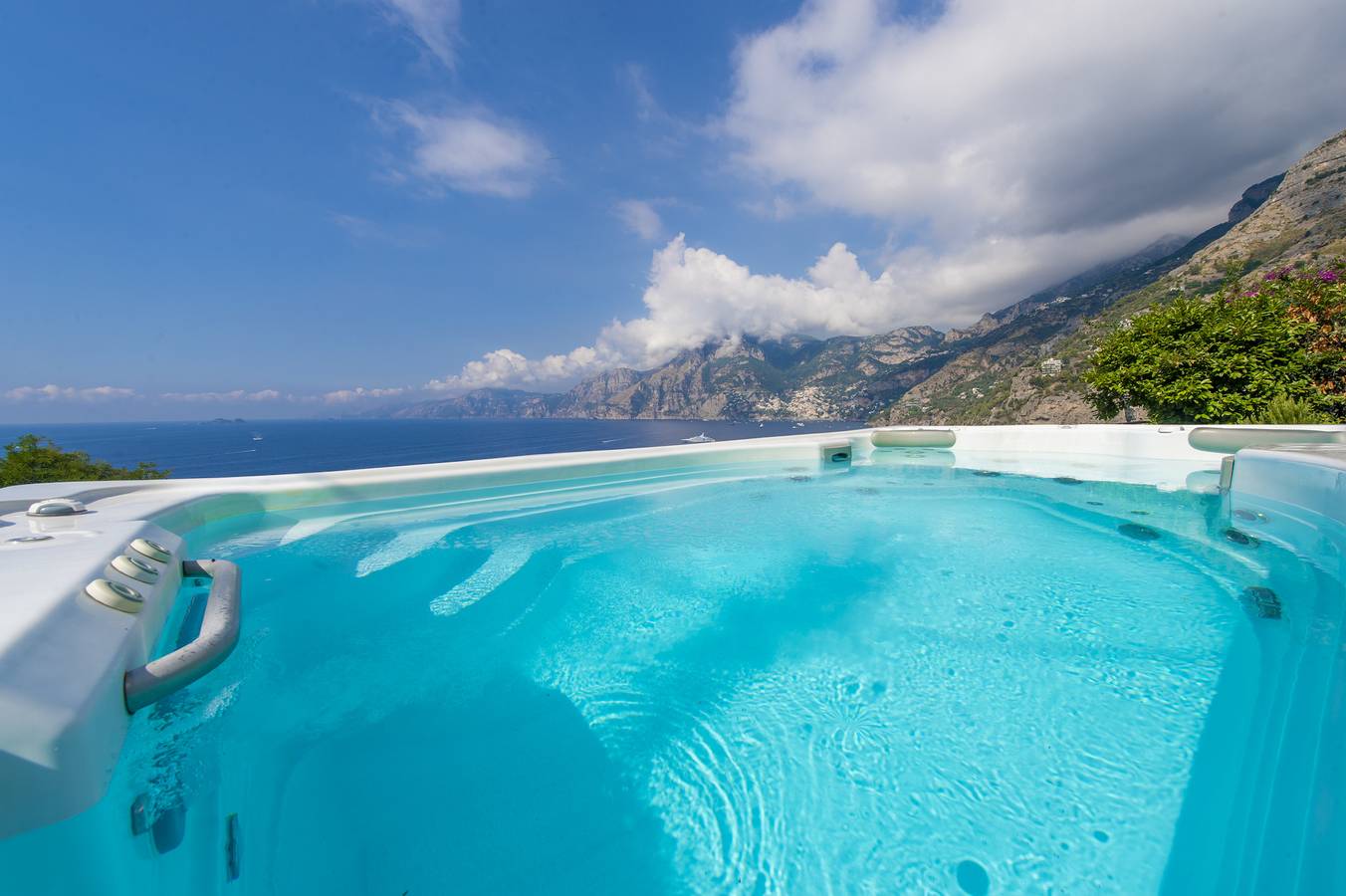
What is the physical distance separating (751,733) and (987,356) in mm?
76794

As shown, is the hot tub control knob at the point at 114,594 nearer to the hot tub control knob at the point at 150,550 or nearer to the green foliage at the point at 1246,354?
the hot tub control knob at the point at 150,550

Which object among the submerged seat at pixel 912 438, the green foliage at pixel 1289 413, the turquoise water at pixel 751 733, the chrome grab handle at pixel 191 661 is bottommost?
the turquoise water at pixel 751 733

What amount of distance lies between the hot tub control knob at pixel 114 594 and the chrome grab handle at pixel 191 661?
147 mm

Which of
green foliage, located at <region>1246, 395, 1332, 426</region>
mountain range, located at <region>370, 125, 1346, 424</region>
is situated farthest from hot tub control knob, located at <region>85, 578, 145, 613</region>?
mountain range, located at <region>370, 125, 1346, 424</region>

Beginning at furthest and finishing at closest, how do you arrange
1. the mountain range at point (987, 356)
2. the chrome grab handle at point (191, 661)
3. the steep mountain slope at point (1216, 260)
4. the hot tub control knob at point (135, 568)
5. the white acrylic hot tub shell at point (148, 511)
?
the mountain range at point (987, 356) → the steep mountain slope at point (1216, 260) → the hot tub control knob at point (135, 568) → the chrome grab handle at point (191, 661) → the white acrylic hot tub shell at point (148, 511)

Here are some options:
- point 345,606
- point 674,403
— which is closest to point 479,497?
point 345,606

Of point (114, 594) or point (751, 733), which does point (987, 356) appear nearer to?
point (751, 733)

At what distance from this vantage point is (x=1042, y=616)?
2232mm

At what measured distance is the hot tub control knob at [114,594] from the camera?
116cm

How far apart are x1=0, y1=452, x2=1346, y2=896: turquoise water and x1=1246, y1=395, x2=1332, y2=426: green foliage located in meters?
4.40

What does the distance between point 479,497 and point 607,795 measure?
399cm

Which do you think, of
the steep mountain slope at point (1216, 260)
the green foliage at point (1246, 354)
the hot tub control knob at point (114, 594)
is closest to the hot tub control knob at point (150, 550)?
the hot tub control knob at point (114, 594)

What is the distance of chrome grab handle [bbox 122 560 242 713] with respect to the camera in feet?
3.42

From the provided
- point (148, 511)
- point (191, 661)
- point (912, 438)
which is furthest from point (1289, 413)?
point (148, 511)
